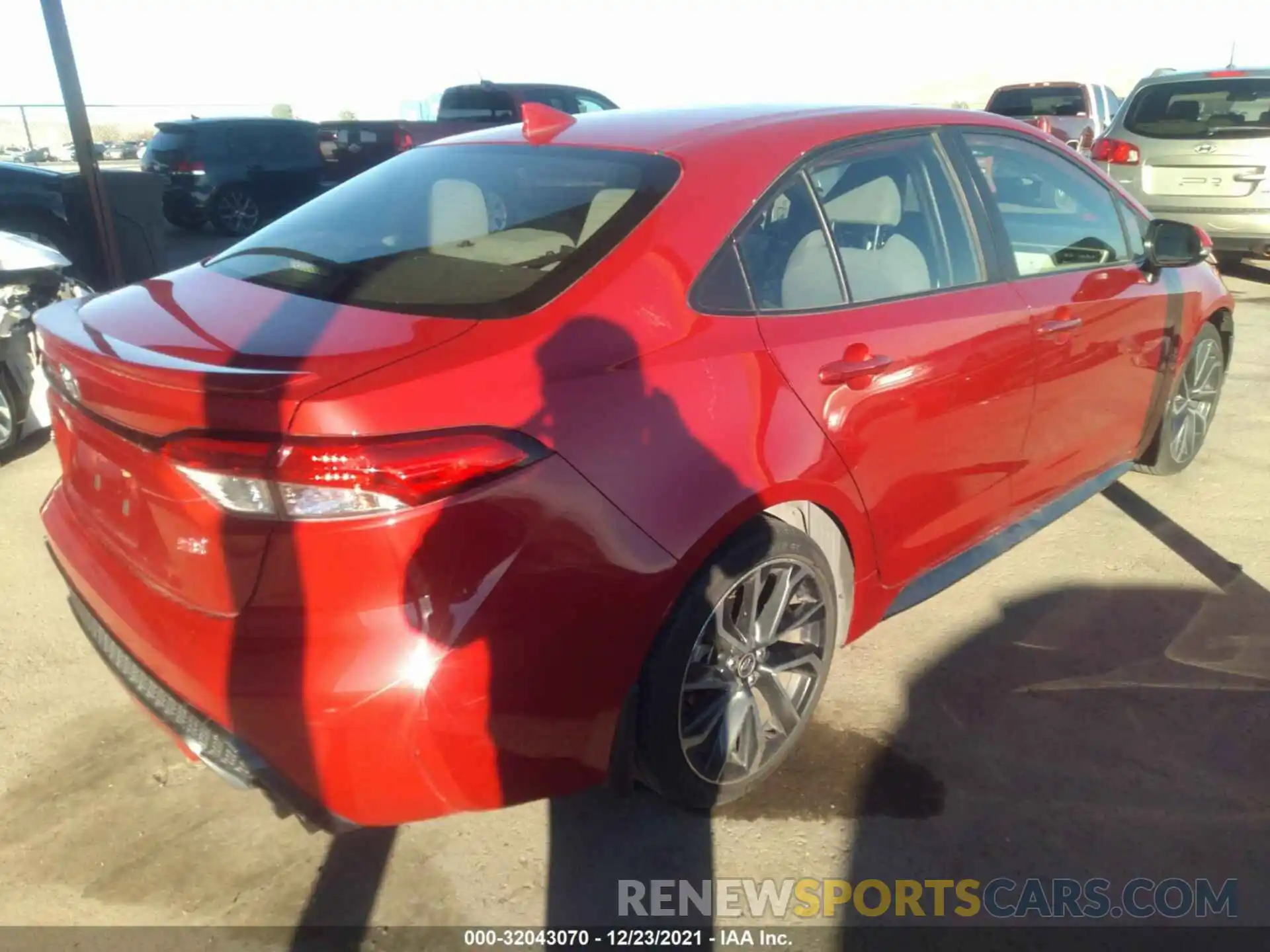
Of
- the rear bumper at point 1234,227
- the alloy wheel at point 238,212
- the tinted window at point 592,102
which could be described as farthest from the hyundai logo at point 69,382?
the tinted window at point 592,102

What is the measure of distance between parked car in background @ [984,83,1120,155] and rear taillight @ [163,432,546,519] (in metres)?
13.7

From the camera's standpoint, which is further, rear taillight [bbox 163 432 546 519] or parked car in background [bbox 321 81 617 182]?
parked car in background [bbox 321 81 617 182]

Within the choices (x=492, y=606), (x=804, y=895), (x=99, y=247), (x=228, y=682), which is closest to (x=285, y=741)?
(x=228, y=682)

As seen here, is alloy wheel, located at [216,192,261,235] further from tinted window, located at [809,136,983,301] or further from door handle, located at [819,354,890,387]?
door handle, located at [819,354,890,387]

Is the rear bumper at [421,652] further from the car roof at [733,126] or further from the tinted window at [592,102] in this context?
the tinted window at [592,102]

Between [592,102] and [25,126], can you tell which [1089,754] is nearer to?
[592,102]

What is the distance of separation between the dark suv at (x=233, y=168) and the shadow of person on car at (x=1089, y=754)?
1276cm

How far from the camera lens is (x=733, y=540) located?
2408 mm

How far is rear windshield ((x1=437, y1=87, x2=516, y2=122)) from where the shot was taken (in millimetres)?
14031

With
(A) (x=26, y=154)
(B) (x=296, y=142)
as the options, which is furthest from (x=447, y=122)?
(A) (x=26, y=154)

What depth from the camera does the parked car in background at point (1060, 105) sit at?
547 inches

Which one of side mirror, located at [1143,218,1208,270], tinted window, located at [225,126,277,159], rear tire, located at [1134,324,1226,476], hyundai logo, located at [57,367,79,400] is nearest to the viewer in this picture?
hyundai logo, located at [57,367,79,400]

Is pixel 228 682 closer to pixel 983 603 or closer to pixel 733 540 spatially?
pixel 733 540

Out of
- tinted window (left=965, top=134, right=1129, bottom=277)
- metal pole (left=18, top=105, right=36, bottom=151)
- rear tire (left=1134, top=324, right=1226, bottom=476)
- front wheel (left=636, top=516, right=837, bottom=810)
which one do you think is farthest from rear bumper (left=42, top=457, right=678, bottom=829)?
metal pole (left=18, top=105, right=36, bottom=151)
